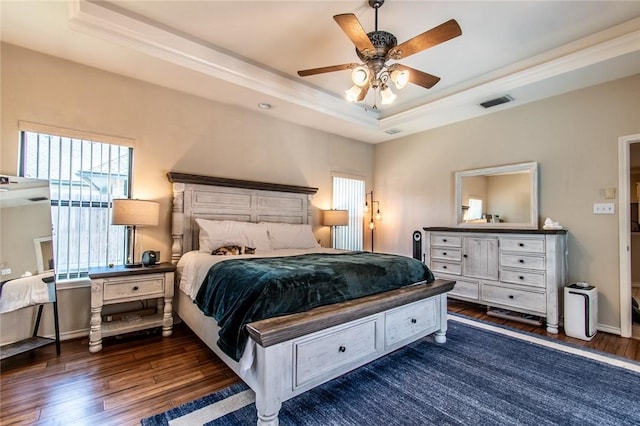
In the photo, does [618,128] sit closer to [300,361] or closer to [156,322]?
[300,361]

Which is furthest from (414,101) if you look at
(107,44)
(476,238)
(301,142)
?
(107,44)

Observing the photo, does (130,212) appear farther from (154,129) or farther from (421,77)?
(421,77)

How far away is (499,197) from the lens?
13.5 ft

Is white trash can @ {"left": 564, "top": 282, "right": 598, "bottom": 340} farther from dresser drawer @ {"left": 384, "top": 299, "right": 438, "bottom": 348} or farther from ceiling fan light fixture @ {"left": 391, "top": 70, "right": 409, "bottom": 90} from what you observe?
ceiling fan light fixture @ {"left": 391, "top": 70, "right": 409, "bottom": 90}

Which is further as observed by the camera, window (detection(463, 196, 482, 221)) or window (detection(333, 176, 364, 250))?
window (detection(333, 176, 364, 250))

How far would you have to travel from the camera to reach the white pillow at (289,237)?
12.6 feet

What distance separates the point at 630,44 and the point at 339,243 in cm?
416

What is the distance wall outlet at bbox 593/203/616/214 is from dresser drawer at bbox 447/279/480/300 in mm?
1531

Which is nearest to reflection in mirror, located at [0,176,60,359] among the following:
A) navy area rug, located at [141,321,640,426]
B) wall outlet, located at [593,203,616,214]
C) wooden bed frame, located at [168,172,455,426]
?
wooden bed frame, located at [168,172,455,426]

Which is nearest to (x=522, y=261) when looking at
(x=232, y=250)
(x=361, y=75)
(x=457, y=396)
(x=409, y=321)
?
(x=409, y=321)

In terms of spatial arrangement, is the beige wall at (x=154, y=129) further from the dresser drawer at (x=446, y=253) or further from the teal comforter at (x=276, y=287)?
the dresser drawer at (x=446, y=253)

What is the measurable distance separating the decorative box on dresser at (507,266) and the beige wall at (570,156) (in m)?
0.31

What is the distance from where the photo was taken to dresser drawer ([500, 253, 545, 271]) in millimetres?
3405

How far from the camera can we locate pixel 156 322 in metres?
2.99
